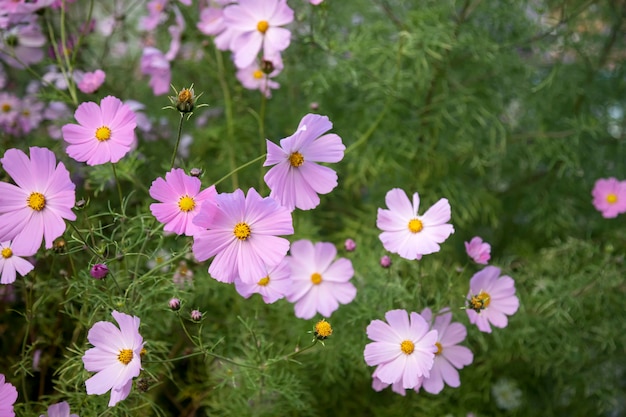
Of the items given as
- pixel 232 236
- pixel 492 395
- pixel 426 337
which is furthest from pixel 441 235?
pixel 492 395

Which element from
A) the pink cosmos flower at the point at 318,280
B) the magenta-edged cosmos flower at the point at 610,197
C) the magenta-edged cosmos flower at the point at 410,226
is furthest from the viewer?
the magenta-edged cosmos flower at the point at 610,197

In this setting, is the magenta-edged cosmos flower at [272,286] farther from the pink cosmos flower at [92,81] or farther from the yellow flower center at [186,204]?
the pink cosmos flower at [92,81]

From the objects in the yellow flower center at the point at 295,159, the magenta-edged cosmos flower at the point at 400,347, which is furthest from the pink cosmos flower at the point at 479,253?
the yellow flower center at the point at 295,159

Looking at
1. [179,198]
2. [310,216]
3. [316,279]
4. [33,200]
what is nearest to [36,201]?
[33,200]

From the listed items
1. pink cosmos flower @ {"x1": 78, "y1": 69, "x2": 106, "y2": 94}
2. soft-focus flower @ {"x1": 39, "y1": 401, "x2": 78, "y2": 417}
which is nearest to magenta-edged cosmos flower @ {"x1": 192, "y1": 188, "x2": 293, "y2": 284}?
soft-focus flower @ {"x1": 39, "y1": 401, "x2": 78, "y2": 417}

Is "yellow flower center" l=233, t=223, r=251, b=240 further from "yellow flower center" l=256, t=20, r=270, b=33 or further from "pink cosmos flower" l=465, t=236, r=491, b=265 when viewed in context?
"yellow flower center" l=256, t=20, r=270, b=33
